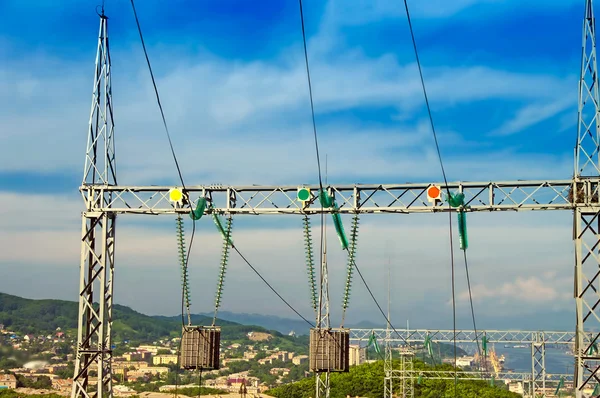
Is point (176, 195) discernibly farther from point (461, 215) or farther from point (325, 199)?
point (461, 215)

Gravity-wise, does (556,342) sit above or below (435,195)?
below

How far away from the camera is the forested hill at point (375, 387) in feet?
305

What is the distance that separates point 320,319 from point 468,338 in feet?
116

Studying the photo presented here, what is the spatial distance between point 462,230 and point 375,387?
3125 inches

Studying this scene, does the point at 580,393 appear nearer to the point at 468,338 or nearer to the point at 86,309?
the point at 86,309

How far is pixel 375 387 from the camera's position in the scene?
3989 inches

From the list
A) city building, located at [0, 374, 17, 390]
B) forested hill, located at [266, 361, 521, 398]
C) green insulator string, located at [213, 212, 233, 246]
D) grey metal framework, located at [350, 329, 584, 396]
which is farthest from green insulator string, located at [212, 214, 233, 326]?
city building, located at [0, 374, 17, 390]

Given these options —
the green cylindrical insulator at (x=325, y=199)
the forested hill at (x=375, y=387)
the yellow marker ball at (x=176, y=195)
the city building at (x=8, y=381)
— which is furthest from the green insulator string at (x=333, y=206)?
the city building at (x=8, y=381)

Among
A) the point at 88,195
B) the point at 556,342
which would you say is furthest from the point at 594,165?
the point at 556,342

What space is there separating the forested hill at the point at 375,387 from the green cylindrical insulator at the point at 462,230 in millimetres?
67724

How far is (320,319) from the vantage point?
90.7ft

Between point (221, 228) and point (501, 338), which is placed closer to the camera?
point (221, 228)

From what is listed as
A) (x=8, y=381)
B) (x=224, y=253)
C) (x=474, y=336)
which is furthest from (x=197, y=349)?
(x=8, y=381)

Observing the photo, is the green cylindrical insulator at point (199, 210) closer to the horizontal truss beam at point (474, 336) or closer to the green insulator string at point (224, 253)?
the green insulator string at point (224, 253)
